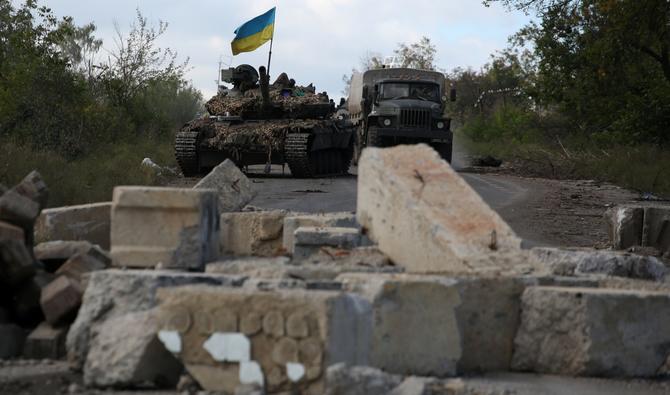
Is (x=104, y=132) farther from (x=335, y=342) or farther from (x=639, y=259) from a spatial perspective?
(x=335, y=342)

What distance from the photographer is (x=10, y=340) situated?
18.6 ft

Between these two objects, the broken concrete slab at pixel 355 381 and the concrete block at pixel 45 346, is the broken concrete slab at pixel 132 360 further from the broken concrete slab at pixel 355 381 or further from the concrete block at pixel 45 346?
the broken concrete slab at pixel 355 381

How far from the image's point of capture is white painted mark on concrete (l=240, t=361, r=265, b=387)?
459 cm

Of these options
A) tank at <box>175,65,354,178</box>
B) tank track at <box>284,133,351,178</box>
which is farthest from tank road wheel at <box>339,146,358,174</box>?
tank track at <box>284,133,351,178</box>

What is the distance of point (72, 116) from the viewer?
2459 cm

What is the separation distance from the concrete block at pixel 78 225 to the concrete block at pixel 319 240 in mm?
1891

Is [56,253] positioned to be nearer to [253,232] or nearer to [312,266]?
[253,232]

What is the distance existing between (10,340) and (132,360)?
3.62 ft

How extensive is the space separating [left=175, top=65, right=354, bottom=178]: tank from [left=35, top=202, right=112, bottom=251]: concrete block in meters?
16.1

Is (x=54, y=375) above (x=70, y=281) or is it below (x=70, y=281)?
below

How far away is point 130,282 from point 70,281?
58cm

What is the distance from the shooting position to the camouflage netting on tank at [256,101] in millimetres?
26734

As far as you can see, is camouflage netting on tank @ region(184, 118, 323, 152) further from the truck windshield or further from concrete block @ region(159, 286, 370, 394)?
concrete block @ region(159, 286, 370, 394)

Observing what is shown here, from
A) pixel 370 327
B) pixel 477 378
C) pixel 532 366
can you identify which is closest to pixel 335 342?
pixel 370 327
